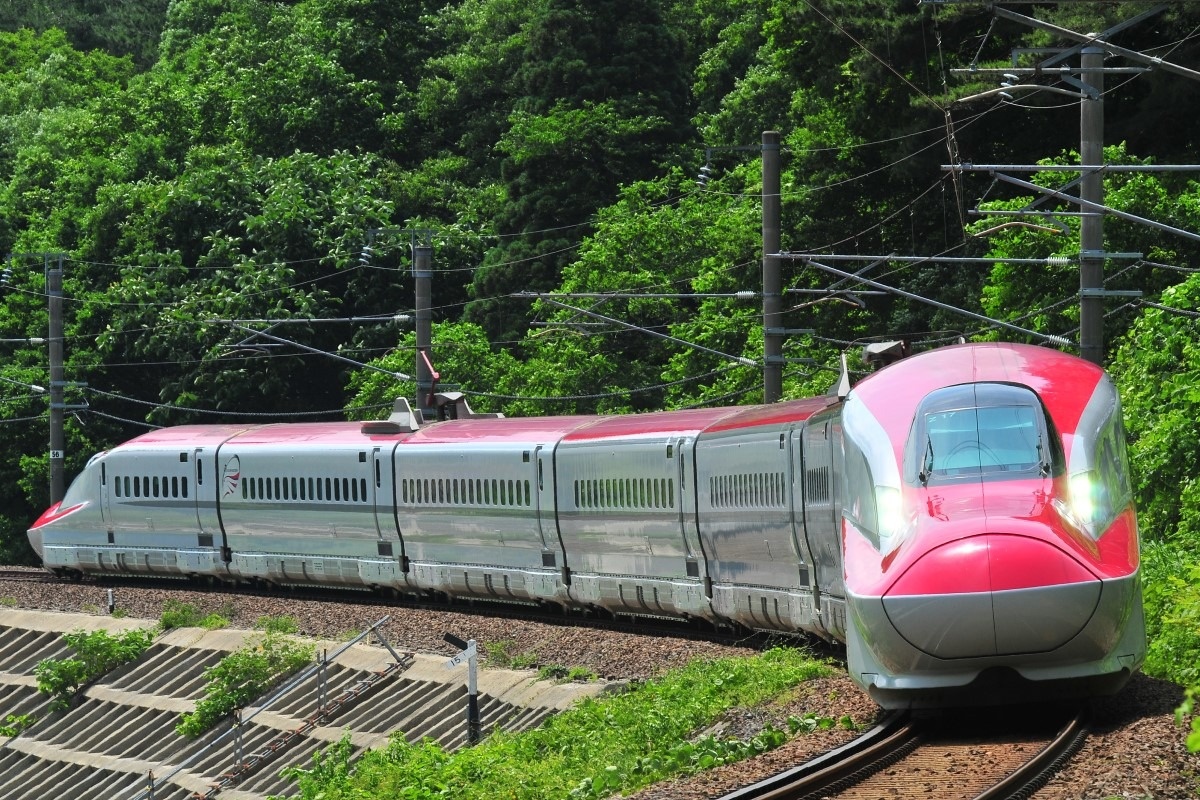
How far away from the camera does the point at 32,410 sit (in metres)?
60.6

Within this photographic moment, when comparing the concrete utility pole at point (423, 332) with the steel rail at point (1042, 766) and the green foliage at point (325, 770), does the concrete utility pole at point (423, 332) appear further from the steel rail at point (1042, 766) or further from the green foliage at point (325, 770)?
the steel rail at point (1042, 766)

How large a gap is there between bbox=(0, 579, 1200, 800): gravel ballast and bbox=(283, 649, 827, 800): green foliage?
1.41 feet

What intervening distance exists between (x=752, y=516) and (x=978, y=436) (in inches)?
288

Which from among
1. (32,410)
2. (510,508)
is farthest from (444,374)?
(510,508)

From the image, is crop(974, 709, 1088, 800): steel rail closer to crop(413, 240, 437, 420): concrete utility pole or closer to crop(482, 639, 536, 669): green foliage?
crop(482, 639, 536, 669): green foliage

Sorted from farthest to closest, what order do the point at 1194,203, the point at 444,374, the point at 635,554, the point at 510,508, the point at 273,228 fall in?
the point at 273,228 → the point at 444,374 → the point at 1194,203 → the point at 510,508 → the point at 635,554

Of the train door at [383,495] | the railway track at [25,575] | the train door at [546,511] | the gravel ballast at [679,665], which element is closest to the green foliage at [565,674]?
the gravel ballast at [679,665]

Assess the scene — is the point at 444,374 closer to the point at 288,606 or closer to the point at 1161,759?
the point at 288,606

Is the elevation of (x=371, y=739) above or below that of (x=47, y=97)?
below

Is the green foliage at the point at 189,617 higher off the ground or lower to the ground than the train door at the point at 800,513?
lower

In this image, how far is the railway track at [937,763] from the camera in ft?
37.9

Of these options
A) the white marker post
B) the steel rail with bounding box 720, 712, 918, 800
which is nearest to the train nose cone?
the steel rail with bounding box 720, 712, 918, 800

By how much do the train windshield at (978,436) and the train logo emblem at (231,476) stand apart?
22.2m

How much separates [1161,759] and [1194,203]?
67.0ft
